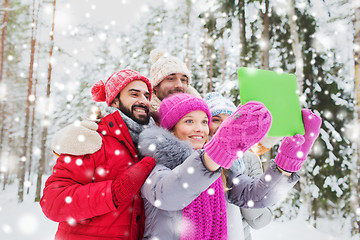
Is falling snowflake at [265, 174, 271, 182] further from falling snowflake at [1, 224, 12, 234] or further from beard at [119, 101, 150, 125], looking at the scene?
falling snowflake at [1, 224, 12, 234]

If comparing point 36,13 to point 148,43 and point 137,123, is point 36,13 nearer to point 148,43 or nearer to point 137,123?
point 148,43

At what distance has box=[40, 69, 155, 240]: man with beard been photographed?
5.43 feet

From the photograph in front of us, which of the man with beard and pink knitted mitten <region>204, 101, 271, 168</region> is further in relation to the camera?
the man with beard

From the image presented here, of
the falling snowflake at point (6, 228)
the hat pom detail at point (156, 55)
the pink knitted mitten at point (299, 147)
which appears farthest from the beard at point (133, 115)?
the falling snowflake at point (6, 228)

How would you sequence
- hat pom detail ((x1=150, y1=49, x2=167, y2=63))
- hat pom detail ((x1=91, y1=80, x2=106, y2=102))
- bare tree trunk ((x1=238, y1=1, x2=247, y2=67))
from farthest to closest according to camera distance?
bare tree trunk ((x1=238, y1=1, x2=247, y2=67)), hat pom detail ((x1=150, y1=49, x2=167, y2=63)), hat pom detail ((x1=91, y1=80, x2=106, y2=102))

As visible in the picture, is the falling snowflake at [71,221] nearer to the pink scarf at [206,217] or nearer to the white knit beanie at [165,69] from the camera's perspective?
the pink scarf at [206,217]

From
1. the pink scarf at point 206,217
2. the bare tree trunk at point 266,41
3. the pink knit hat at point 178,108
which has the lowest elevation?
the pink scarf at point 206,217

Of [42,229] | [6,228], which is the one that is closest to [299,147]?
[42,229]

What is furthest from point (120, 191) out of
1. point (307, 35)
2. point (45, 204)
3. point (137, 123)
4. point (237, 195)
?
point (307, 35)

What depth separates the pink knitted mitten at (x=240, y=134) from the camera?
123cm

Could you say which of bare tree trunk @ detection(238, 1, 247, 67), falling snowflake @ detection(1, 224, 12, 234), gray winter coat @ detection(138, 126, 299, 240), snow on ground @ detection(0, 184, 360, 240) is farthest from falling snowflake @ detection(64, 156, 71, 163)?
falling snowflake @ detection(1, 224, 12, 234)

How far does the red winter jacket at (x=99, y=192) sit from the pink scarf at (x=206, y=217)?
16.4 inches

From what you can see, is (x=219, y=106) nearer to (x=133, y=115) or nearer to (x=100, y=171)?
(x=133, y=115)

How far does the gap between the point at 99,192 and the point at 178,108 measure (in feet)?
2.99
